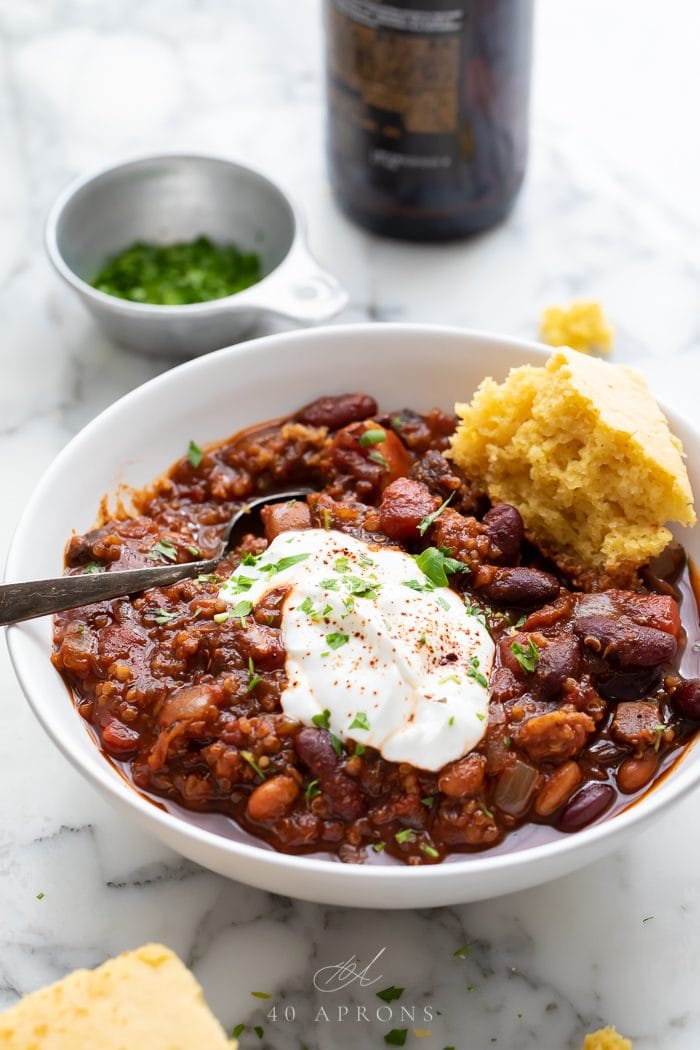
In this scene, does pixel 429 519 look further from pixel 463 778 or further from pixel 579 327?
pixel 579 327

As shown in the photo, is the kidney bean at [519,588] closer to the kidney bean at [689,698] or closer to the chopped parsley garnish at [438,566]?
the chopped parsley garnish at [438,566]

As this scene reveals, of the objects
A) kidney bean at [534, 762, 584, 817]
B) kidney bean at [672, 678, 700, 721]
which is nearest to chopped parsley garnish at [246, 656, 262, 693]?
kidney bean at [534, 762, 584, 817]

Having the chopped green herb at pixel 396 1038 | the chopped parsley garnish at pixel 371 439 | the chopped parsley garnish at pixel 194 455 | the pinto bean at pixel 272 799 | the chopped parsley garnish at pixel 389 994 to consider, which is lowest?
the chopped green herb at pixel 396 1038

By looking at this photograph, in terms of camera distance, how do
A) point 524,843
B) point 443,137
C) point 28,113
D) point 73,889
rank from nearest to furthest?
point 524,843 → point 73,889 → point 443,137 → point 28,113

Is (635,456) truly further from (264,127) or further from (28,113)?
(28,113)

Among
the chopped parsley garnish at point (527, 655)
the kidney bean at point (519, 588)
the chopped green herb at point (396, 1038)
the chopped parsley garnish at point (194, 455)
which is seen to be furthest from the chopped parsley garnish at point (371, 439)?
the chopped green herb at point (396, 1038)

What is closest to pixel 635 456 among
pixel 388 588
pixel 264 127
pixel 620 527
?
pixel 620 527
